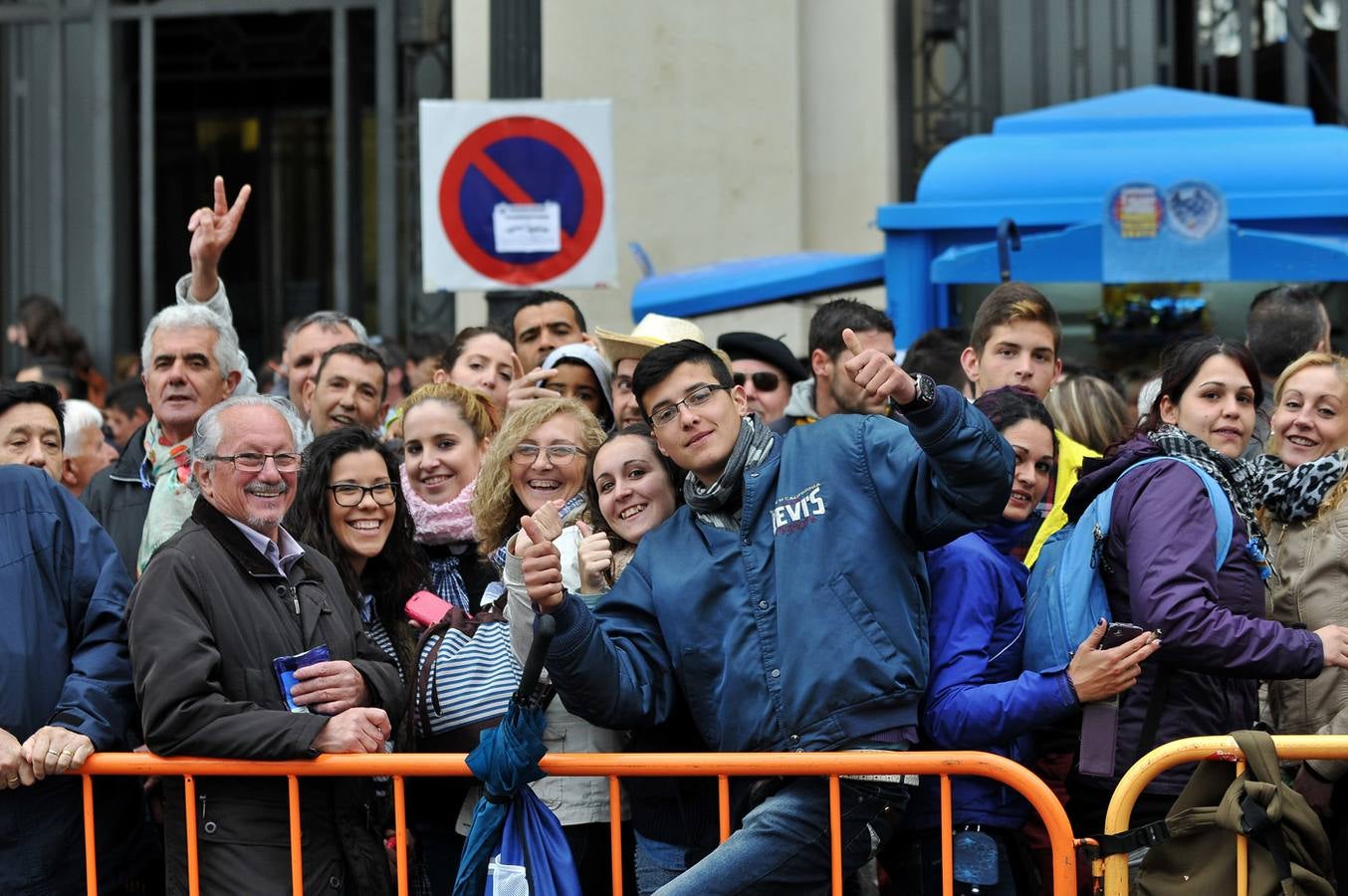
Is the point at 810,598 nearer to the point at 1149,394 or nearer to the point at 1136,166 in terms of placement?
the point at 1149,394

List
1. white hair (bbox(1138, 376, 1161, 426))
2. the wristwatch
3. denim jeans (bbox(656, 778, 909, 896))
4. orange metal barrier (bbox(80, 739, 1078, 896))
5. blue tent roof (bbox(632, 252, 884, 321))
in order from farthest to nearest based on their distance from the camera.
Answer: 1. blue tent roof (bbox(632, 252, 884, 321))
2. white hair (bbox(1138, 376, 1161, 426))
3. denim jeans (bbox(656, 778, 909, 896))
4. orange metal barrier (bbox(80, 739, 1078, 896))
5. the wristwatch

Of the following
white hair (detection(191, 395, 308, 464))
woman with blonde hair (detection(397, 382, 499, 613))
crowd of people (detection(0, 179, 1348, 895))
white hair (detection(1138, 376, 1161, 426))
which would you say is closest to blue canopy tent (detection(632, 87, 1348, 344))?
white hair (detection(1138, 376, 1161, 426))

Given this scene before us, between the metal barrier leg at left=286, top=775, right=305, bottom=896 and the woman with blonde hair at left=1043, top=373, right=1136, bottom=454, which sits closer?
the metal barrier leg at left=286, top=775, right=305, bottom=896

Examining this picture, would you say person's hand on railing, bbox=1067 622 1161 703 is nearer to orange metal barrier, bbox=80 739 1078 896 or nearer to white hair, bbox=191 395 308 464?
orange metal barrier, bbox=80 739 1078 896

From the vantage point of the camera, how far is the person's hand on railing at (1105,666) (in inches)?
169

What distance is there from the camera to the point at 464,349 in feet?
22.0

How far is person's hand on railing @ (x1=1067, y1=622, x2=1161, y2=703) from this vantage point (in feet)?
14.1

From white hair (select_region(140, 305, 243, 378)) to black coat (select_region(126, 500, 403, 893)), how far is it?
128 cm

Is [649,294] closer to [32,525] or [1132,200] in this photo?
[1132,200]

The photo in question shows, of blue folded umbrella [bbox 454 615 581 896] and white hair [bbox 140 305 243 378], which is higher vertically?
white hair [bbox 140 305 243 378]

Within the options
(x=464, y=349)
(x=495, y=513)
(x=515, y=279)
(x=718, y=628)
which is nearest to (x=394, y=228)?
(x=515, y=279)

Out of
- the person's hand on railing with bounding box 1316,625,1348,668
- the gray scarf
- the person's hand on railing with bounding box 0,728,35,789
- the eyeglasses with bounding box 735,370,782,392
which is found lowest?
the person's hand on railing with bounding box 0,728,35,789

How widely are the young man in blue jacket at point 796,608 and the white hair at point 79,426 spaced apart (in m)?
3.00

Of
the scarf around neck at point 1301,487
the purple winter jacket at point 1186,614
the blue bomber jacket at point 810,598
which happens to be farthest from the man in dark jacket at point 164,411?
the scarf around neck at point 1301,487
